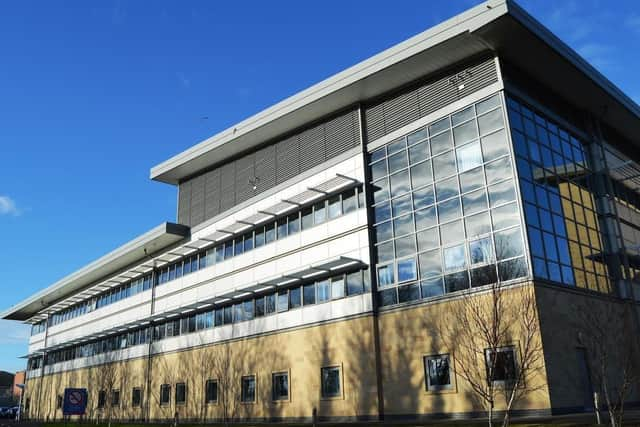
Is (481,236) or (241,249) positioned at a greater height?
(241,249)

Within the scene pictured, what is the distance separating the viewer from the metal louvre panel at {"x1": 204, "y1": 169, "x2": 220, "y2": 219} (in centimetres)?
4350

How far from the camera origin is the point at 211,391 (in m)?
39.5

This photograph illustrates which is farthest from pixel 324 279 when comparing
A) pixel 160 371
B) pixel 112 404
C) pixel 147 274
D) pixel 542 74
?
pixel 112 404

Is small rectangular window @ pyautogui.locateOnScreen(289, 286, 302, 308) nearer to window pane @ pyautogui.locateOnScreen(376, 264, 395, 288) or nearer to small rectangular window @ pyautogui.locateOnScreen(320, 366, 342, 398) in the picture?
small rectangular window @ pyautogui.locateOnScreen(320, 366, 342, 398)

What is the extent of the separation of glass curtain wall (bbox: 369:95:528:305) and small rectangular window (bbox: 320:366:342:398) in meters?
4.73

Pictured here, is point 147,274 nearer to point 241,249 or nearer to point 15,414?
point 241,249

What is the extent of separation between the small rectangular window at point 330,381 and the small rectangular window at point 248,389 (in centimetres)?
610

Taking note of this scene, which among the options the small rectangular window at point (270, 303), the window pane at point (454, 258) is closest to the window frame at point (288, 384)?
the small rectangular window at point (270, 303)

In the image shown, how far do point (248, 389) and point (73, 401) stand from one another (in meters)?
11.5

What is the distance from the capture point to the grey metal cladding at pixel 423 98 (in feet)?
94.9

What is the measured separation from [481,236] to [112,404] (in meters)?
39.0

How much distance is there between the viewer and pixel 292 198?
35.6m

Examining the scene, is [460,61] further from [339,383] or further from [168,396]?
[168,396]

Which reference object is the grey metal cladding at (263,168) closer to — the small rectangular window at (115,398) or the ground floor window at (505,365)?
the ground floor window at (505,365)
